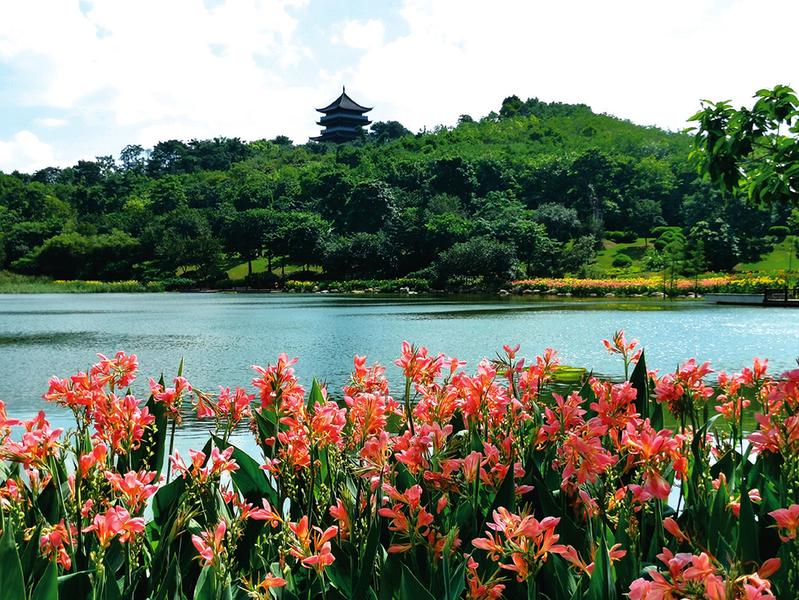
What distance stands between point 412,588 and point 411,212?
50709mm

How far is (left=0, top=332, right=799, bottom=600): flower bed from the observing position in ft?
4.34

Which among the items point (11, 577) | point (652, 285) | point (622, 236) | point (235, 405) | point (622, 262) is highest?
point (622, 236)

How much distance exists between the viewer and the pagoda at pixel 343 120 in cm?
8169

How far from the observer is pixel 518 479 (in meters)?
1.94

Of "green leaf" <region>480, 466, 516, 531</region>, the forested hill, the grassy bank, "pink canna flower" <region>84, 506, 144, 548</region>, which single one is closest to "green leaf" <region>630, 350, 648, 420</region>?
"green leaf" <region>480, 466, 516, 531</region>

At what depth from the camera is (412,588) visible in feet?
4.06

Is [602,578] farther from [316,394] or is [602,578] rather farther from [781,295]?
[781,295]

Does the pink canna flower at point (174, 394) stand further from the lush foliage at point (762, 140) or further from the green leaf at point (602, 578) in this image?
the lush foliage at point (762, 140)

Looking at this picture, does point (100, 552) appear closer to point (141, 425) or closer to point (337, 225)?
point (141, 425)

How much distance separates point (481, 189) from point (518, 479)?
58452mm

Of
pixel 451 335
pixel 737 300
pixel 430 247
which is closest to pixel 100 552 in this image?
pixel 451 335

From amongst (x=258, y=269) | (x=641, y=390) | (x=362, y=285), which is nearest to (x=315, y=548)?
(x=641, y=390)

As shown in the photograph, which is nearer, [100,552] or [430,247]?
[100,552]

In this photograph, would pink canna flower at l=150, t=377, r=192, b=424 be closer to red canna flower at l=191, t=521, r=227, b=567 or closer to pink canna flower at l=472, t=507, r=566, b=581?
red canna flower at l=191, t=521, r=227, b=567
